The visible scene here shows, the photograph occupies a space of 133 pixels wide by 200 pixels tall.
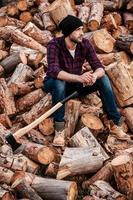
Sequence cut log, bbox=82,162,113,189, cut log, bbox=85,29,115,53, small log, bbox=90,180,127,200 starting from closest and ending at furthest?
small log, bbox=90,180,127,200, cut log, bbox=82,162,113,189, cut log, bbox=85,29,115,53

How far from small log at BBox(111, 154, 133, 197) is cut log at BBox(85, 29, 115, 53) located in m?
2.96

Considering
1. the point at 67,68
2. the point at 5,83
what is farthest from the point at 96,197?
the point at 5,83

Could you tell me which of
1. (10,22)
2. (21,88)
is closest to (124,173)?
(21,88)

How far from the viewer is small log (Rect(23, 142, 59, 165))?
20.9 feet

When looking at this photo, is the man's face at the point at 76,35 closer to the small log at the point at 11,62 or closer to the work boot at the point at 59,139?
the work boot at the point at 59,139

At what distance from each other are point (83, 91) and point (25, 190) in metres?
2.10

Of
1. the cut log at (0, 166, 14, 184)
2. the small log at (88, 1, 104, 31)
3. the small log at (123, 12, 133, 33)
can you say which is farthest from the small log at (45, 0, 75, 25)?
the cut log at (0, 166, 14, 184)

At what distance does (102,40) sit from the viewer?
8398mm

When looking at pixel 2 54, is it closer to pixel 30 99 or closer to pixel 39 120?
pixel 30 99

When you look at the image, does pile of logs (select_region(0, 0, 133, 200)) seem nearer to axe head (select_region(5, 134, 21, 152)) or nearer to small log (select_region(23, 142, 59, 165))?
small log (select_region(23, 142, 59, 165))

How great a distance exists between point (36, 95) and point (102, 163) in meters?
1.81

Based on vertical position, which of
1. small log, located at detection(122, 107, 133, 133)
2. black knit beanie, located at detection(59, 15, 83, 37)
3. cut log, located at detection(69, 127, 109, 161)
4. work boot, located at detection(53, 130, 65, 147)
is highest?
black knit beanie, located at detection(59, 15, 83, 37)

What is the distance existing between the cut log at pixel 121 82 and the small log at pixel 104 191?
1863 millimetres

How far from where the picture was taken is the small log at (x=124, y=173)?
5.70 metres
